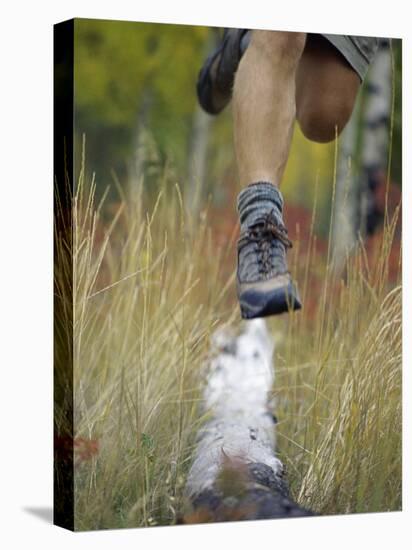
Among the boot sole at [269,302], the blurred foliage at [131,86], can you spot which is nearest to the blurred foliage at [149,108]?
the blurred foliage at [131,86]

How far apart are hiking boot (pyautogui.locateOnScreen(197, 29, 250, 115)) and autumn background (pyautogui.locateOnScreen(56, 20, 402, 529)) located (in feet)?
0.16

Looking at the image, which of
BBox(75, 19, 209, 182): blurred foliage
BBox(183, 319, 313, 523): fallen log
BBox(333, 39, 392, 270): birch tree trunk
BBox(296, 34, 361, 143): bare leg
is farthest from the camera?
BBox(333, 39, 392, 270): birch tree trunk

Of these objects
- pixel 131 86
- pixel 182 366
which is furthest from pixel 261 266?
pixel 131 86

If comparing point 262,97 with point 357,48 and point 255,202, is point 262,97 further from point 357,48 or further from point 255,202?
point 357,48

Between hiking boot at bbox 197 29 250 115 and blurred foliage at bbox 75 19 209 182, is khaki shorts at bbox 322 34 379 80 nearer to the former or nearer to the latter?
hiking boot at bbox 197 29 250 115

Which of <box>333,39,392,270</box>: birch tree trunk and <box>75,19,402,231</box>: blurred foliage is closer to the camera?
<box>75,19,402,231</box>: blurred foliage

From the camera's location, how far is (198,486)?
7.80 metres

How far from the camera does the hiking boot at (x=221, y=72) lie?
801 centimetres

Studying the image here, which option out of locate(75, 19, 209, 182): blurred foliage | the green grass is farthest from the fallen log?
locate(75, 19, 209, 182): blurred foliage

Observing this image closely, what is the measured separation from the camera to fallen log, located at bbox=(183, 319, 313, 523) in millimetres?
7836

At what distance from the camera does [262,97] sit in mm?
8023

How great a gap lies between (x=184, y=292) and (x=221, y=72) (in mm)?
1061

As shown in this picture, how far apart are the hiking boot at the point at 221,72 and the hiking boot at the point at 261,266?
446 millimetres

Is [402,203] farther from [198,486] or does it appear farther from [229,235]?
[198,486]
